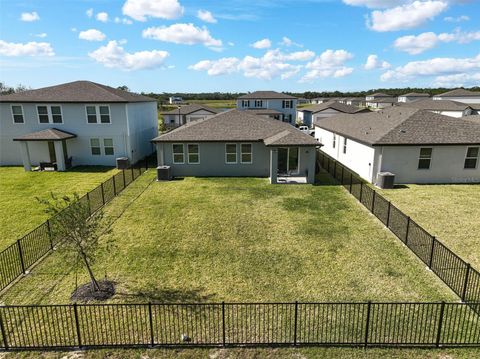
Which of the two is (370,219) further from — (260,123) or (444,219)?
(260,123)

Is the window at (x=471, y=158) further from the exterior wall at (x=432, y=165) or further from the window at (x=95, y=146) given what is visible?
the window at (x=95, y=146)

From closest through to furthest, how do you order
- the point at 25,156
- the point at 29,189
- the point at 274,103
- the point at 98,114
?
the point at 29,189 → the point at 25,156 → the point at 98,114 → the point at 274,103

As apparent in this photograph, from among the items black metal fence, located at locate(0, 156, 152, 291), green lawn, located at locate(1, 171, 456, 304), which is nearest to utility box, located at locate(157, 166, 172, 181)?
green lawn, located at locate(1, 171, 456, 304)

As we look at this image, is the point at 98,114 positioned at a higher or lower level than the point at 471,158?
higher

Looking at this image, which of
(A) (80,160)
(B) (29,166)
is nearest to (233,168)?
(A) (80,160)

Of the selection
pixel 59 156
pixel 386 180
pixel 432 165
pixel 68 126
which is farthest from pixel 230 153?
pixel 68 126

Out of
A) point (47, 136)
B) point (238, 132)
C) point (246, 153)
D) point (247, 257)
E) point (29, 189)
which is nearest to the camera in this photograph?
point (247, 257)

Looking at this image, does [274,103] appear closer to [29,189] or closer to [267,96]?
[267,96]
